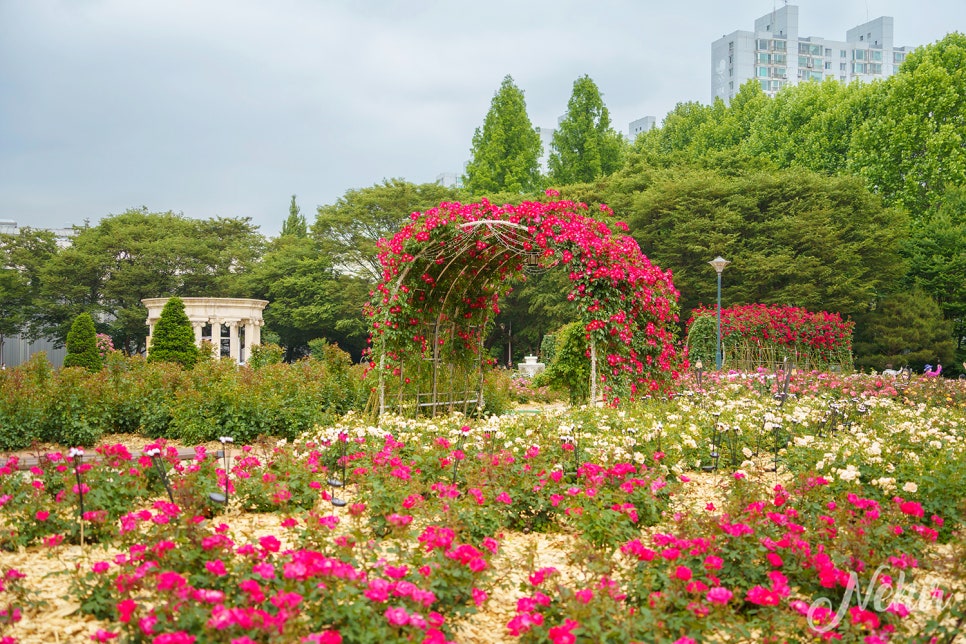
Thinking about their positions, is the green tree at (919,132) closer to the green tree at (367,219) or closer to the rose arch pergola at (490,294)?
the green tree at (367,219)

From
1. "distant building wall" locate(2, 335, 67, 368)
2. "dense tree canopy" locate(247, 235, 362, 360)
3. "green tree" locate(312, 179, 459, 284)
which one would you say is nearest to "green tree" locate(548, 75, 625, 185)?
"green tree" locate(312, 179, 459, 284)

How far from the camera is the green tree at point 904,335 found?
25.6 m

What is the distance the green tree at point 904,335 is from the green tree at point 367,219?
16.0m

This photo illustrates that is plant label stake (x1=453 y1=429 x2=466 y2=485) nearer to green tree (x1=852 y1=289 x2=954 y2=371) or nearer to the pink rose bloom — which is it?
the pink rose bloom

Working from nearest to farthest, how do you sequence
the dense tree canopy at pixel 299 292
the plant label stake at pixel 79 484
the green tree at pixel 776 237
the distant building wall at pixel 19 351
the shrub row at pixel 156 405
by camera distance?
the plant label stake at pixel 79 484
the shrub row at pixel 156 405
the green tree at pixel 776 237
the dense tree canopy at pixel 299 292
the distant building wall at pixel 19 351

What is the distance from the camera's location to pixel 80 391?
8883 millimetres

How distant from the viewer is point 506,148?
3347 centimetres

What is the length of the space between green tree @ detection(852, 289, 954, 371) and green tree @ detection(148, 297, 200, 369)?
67.0ft

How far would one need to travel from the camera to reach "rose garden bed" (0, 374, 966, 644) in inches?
113

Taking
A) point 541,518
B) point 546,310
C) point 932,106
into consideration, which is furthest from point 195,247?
point 541,518

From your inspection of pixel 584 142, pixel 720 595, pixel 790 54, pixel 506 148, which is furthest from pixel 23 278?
pixel 790 54

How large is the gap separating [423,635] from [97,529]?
7.80 feet

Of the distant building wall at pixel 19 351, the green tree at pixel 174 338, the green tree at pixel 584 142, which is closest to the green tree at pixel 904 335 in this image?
the green tree at pixel 584 142

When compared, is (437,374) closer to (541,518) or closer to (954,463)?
(541,518)
